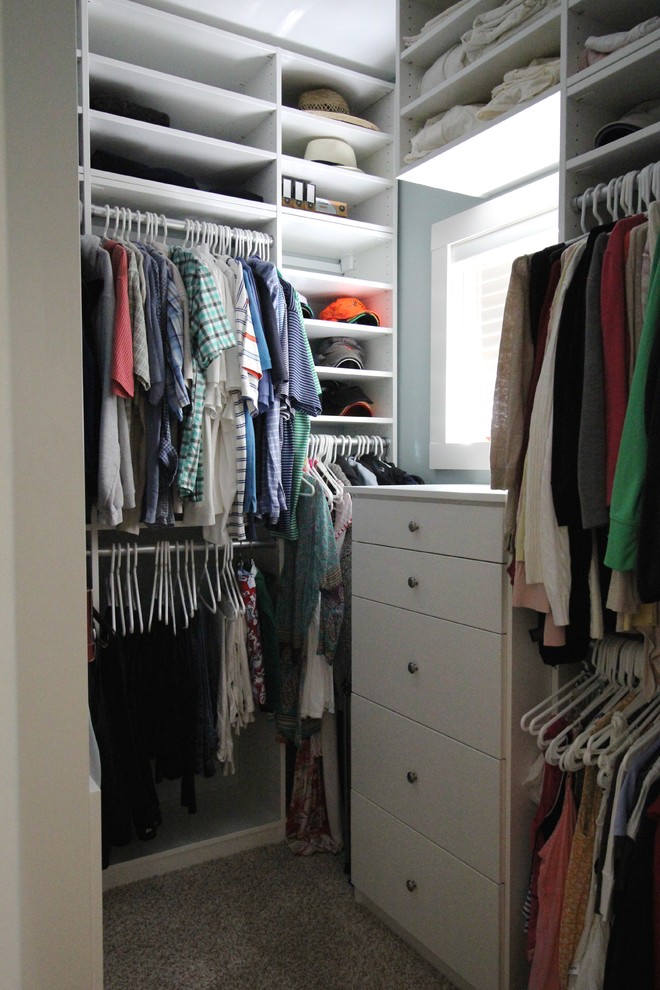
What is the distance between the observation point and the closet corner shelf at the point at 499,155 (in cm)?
179

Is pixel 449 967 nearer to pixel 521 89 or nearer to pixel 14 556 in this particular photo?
pixel 14 556

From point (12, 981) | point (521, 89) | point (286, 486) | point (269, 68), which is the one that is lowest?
point (12, 981)

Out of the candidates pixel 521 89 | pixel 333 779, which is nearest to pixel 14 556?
pixel 521 89

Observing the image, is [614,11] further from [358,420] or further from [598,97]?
[358,420]

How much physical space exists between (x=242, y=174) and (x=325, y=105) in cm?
40

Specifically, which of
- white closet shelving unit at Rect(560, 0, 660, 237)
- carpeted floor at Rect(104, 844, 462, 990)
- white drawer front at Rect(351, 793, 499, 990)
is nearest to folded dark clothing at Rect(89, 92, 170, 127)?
Result: white closet shelving unit at Rect(560, 0, 660, 237)

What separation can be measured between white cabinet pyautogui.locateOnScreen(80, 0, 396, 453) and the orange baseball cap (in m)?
0.04

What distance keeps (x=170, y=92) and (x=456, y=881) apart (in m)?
2.48

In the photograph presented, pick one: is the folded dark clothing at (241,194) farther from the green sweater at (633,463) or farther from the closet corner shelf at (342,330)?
the green sweater at (633,463)

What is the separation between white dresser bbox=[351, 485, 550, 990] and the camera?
1651mm

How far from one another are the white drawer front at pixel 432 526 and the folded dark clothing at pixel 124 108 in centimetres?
140

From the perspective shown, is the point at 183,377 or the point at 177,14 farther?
the point at 177,14

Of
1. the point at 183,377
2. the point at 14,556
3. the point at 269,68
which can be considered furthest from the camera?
the point at 269,68

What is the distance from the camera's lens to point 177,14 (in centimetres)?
239
